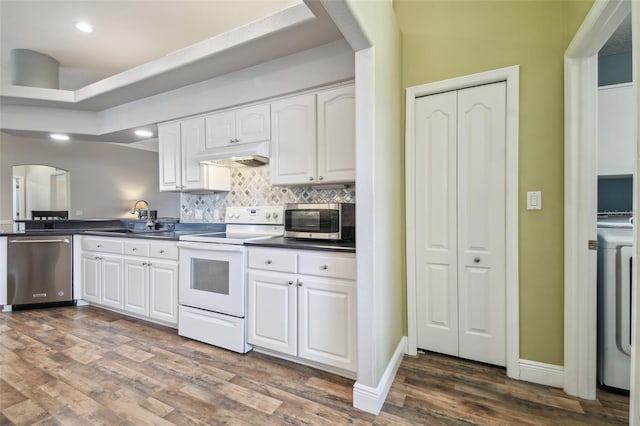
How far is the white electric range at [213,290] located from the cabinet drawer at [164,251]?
0.14 metres

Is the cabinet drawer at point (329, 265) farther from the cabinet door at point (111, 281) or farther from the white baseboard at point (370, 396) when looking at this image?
the cabinet door at point (111, 281)

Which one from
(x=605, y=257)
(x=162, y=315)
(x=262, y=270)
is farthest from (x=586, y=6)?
(x=162, y=315)

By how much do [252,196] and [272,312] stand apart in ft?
4.39

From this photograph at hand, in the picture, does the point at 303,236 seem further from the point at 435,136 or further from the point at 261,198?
the point at 435,136

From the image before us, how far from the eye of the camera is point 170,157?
10.4 feet

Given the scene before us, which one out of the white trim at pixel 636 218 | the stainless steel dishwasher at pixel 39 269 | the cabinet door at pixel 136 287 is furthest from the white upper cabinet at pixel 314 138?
the stainless steel dishwasher at pixel 39 269

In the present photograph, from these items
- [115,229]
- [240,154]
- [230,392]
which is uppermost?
[240,154]

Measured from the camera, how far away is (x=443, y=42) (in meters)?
2.08

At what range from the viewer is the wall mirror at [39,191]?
18.0 feet

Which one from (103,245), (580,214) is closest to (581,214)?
(580,214)

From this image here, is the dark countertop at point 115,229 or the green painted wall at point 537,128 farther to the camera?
the dark countertop at point 115,229

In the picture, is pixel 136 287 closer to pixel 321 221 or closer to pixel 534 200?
pixel 321 221

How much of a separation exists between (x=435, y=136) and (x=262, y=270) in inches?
62.7

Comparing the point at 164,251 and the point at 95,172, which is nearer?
the point at 164,251
